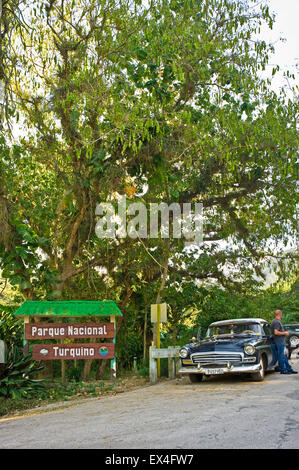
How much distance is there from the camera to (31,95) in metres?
14.8

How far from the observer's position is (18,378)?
10727 millimetres

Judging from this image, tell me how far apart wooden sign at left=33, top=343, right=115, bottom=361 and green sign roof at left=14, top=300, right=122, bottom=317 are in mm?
823

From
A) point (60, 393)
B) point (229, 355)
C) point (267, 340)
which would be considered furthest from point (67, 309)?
point (267, 340)

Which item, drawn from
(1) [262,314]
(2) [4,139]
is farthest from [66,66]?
(1) [262,314]

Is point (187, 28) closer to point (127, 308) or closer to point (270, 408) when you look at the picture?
point (270, 408)

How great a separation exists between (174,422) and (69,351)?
235 inches

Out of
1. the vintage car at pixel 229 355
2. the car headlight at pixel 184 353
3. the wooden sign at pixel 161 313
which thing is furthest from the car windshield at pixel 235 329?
the car headlight at pixel 184 353

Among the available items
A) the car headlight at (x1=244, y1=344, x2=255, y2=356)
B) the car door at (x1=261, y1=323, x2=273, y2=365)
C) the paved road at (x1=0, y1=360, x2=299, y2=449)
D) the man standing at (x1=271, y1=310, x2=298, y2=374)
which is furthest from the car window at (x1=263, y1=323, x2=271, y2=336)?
the paved road at (x1=0, y1=360, x2=299, y2=449)

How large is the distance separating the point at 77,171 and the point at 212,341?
20.1 ft

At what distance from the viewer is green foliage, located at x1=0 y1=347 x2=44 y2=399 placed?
1035 centimetres

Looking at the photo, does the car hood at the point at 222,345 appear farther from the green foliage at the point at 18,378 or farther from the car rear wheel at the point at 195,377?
the green foliage at the point at 18,378

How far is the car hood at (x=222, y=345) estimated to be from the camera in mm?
11703

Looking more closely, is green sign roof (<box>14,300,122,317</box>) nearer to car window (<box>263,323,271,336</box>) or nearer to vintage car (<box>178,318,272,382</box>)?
vintage car (<box>178,318,272,382</box>)

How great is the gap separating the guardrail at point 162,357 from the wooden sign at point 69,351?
1586 mm
